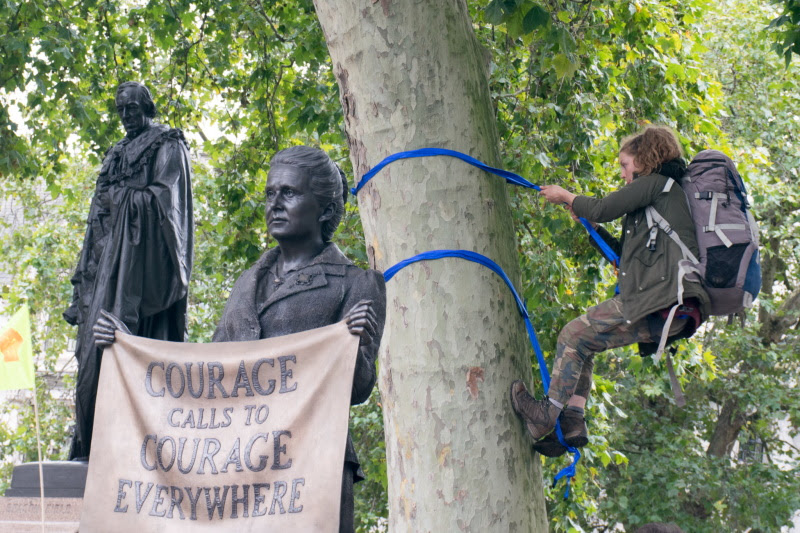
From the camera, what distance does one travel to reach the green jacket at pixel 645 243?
495 centimetres

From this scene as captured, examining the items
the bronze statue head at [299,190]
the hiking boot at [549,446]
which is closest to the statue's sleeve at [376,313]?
the bronze statue head at [299,190]

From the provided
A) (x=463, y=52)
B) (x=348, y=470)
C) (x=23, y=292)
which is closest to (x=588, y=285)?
(x=463, y=52)

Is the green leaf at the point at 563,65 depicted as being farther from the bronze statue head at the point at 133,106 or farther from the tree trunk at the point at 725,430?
the tree trunk at the point at 725,430

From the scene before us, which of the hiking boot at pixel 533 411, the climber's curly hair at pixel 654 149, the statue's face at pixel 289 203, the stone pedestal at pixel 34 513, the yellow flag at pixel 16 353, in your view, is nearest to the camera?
the statue's face at pixel 289 203

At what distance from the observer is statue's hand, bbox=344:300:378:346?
10.1ft

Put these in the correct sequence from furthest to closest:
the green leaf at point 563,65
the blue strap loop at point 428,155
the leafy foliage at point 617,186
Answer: the leafy foliage at point 617,186 → the green leaf at point 563,65 → the blue strap loop at point 428,155

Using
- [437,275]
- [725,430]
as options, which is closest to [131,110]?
[437,275]

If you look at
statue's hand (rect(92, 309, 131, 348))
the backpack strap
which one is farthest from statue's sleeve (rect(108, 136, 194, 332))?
the backpack strap

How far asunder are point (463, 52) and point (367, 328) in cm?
230

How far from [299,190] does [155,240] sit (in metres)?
1.84

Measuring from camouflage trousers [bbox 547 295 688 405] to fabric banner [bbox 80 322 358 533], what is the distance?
232 cm

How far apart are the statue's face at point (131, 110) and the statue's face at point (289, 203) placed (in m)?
2.11

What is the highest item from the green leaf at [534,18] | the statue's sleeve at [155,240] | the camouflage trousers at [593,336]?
the green leaf at [534,18]

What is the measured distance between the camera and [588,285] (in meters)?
9.62
